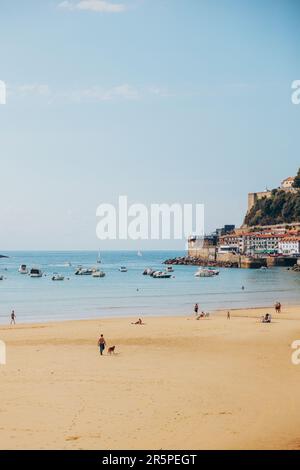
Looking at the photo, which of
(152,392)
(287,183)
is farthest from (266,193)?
(152,392)

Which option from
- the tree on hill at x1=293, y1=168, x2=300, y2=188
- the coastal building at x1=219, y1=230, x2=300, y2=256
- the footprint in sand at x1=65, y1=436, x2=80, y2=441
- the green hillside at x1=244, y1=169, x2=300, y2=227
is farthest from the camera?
the tree on hill at x1=293, y1=168, x2=300, y2=188

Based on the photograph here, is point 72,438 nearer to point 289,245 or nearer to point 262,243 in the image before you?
point 289,245

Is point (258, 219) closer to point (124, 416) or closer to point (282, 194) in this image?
point (282, 194)

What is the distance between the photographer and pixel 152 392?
16.2 metres

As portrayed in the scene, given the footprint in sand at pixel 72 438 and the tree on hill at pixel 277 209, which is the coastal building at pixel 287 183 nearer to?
the tree on hill at pixel 277 209

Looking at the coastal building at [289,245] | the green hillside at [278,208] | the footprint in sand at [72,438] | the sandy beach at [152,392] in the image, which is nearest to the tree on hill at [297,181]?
the green hillside at [278,208]

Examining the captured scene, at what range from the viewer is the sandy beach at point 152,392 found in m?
12.5

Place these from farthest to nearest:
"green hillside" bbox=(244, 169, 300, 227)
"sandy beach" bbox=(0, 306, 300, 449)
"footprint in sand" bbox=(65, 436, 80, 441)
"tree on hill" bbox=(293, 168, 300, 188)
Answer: "tree on hill" bbox=(293, 168, 300, 188) < "green hillside" bbox=(244, 169, 300, 227) < "sandy beach" bbox=(0, 306, 300, 449) < "footprint in sand" bbox=(65, 436, 80, 441)

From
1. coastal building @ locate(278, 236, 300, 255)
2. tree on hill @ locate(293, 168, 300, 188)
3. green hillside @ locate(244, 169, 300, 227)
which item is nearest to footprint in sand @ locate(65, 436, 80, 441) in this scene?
coastal building @ locate(278, 236, 300, 255)

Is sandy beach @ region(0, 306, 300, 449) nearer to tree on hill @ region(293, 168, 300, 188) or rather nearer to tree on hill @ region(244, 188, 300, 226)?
tree on hill @ region(244, 188, 300, 226)

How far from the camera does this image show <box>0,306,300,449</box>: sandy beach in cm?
1253

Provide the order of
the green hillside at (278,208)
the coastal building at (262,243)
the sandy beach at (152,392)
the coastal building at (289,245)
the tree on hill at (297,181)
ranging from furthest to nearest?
the tree on hill at (297,181)
the green hillside at (278,208)
the coastal building at (262,243)
the coastal building at (289,245)
the sandy beach at (152,392)
